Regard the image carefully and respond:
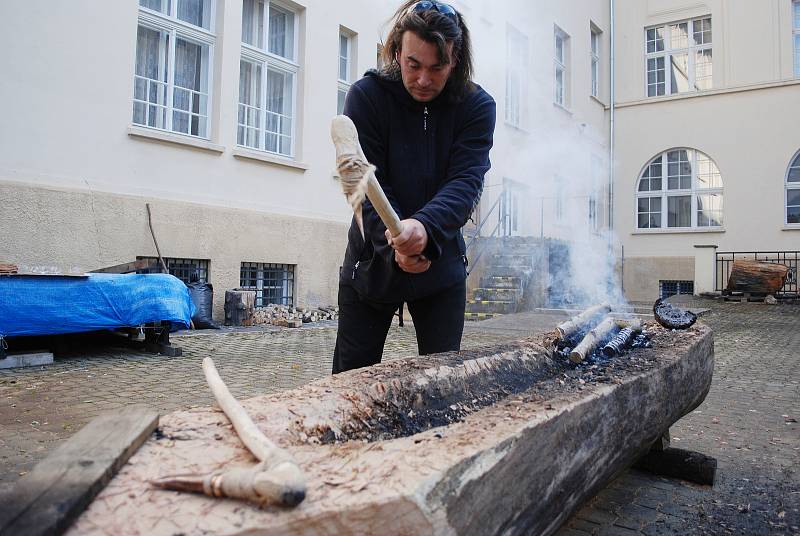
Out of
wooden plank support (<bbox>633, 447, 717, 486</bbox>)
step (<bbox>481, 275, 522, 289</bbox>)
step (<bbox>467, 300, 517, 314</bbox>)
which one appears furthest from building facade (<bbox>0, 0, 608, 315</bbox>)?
wooden plank support (<bbox>633, 447, 717, 486</bbox>)

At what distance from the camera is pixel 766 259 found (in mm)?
14219

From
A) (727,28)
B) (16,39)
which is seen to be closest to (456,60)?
(16,39)

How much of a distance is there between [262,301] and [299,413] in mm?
7470

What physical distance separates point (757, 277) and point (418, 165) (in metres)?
12.8

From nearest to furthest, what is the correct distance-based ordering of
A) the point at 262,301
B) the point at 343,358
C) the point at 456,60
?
1. the point at 456,60
2. the point at 343,358
3. the point at 262,301

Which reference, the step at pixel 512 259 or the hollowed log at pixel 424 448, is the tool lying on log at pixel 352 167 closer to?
the hollowed log at pixel 424 448

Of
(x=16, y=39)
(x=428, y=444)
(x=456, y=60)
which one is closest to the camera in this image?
(x=428, y=444)

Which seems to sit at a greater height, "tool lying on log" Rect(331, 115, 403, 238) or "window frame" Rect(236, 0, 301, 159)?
"window frame" Rect(236, 0, 301, 159)

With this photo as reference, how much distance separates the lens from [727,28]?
52.7 feet

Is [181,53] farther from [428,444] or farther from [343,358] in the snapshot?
[428,444]

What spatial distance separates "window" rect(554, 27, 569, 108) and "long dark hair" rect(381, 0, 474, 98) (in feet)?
45.8

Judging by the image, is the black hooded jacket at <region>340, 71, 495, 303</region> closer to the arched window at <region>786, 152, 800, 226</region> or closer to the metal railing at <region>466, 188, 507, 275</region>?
the metal railing at <region>466, 188, 507, 275</region>

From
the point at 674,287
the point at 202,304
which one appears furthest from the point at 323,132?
the point at 674,287

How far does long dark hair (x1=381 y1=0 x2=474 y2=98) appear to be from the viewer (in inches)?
76.9
